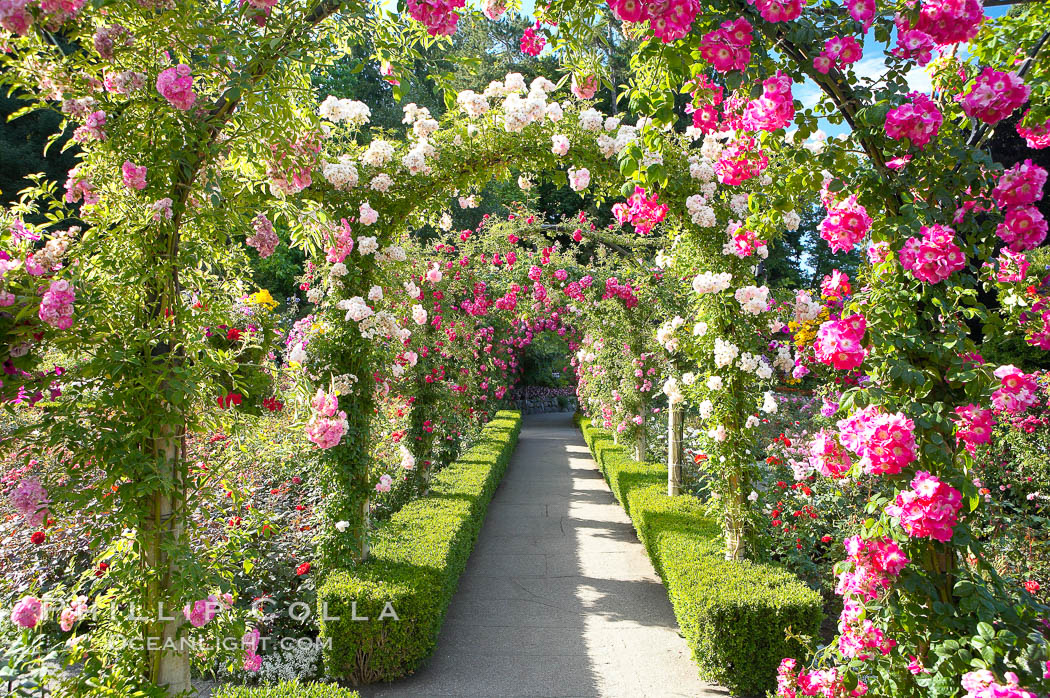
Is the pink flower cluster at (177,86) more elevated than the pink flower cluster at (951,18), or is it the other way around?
the pink flower cluster at (951,18)

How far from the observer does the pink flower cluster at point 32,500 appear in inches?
74.2

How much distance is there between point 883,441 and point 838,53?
107 centimetres

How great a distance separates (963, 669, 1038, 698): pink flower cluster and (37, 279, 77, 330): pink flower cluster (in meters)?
2.55

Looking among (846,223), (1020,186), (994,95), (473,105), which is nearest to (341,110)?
(473,105)

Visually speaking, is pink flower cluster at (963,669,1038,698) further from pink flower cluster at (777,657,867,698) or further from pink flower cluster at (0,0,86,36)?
pink flower cluster at (0,0,86,36)

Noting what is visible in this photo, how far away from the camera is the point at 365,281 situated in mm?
4195

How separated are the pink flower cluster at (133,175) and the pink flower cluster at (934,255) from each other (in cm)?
226

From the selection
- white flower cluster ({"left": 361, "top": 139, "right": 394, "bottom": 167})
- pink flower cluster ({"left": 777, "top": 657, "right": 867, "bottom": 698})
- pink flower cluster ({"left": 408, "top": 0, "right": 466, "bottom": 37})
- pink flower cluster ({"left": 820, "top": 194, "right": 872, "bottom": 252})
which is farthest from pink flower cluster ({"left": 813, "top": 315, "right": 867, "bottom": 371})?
white flower cluster ({"left": 361, "top": 139, "right": 394, "bottom": 167})

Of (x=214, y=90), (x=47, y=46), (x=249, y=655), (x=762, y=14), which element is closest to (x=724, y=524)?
(x=249, y=655)

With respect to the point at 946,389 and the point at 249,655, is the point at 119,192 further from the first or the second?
the point at 946,389

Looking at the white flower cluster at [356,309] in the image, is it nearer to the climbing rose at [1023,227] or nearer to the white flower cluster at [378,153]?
the white flower cluster at [378,153]

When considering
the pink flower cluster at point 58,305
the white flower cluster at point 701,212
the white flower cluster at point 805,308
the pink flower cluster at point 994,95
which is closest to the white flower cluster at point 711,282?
the white flower cluster at point 701,212

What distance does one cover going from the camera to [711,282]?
3.97m

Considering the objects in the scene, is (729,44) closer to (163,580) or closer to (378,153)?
(163,580)
